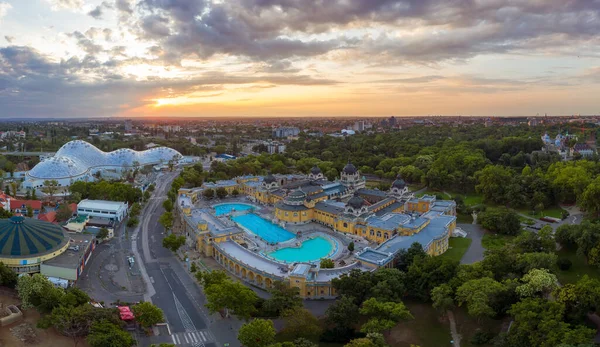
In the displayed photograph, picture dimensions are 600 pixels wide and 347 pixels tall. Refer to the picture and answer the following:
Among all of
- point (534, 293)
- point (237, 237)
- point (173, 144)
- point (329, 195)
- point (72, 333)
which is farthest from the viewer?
point (173, 144)

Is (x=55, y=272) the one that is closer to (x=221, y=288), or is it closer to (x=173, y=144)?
(x=221, y=288)

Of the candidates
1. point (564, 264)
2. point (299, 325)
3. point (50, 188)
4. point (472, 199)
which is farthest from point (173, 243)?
point (472, 199)

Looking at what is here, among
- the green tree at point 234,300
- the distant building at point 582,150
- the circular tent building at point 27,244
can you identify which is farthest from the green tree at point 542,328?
the distant building at point 582,150

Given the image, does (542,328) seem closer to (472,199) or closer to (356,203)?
(356,203)

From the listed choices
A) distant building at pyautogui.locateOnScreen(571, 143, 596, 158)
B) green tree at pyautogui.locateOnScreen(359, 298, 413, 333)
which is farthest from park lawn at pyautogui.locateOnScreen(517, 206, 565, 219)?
distant building at pyautogui.locateOnScreen(571, 143, 596, 158)

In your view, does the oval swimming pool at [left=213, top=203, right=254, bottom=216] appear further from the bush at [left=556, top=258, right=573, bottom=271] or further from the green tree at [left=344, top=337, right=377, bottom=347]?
the bush at [left=556, top=258, right=573, bottom=271]

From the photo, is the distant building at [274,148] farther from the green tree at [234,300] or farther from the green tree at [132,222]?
the green tree at [234,300]

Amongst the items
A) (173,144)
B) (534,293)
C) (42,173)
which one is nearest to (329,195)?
(534,293)

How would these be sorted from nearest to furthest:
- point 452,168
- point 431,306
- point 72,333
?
point 72,333 < point 431,306 < point 452,168
